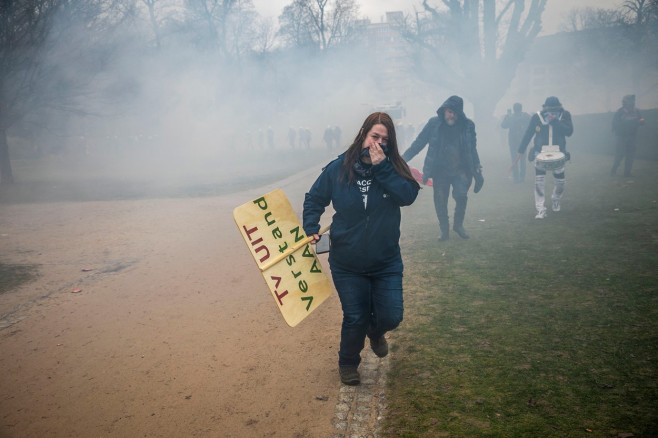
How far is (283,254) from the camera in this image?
10.3 ft

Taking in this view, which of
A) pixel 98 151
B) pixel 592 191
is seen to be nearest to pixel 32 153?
pixel 98 151

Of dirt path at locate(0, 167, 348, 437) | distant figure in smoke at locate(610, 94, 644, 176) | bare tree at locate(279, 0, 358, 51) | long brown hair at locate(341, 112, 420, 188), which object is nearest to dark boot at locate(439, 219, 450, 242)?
dirt path at locate(0, 167, 348, 437)

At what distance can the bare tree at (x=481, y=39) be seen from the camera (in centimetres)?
2656

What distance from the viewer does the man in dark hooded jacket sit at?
6457mm

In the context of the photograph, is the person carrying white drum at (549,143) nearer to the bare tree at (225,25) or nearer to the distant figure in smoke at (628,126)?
the distant figure in smoke at (628,126)

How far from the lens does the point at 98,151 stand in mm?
29359

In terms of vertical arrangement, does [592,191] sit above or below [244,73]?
below

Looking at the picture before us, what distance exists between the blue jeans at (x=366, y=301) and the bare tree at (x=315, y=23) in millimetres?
38683

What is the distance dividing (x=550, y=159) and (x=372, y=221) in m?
5.64

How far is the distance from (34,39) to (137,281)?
36.7ft

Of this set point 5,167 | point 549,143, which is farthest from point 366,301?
point 5,167

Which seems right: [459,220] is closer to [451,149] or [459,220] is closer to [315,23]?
[451,149]

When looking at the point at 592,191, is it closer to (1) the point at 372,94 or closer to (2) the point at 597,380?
(2) the point at 597,380

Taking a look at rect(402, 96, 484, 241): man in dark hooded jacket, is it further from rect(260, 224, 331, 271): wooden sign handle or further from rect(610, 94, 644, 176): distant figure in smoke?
rect(610, 94, 644, 176): distant figure in smoke
